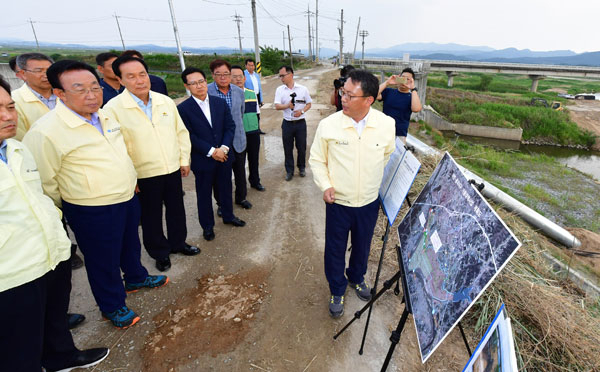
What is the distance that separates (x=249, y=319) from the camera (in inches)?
103

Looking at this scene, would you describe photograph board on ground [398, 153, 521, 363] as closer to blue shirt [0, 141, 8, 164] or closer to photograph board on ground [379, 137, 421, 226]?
photograph board on ground [379, 137, 421, 226]

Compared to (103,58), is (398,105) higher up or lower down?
lower down

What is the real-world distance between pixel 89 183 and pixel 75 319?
1.33 m

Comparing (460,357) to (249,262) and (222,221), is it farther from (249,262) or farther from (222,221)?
(222,221)

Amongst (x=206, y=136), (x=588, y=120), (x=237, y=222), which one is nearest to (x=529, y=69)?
(x=588, y=120)

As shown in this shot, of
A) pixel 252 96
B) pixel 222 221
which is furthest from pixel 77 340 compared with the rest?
pixel 252 96

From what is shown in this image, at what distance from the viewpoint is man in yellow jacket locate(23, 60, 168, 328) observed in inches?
78.6

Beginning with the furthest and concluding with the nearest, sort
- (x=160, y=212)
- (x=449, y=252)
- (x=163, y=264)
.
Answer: (x=163, y=264)
(x=160, y=212)
(x=449, y=252)

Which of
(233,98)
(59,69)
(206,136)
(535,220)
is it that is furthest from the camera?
(535,220)

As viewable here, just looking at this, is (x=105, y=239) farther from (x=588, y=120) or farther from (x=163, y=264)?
(x=588, y=120)

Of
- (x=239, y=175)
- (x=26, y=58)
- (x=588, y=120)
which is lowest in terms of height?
(x=588, y=120)

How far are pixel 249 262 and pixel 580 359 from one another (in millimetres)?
2947

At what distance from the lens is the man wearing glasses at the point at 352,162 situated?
7.13 feet

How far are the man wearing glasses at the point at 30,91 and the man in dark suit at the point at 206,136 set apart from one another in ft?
4.12
